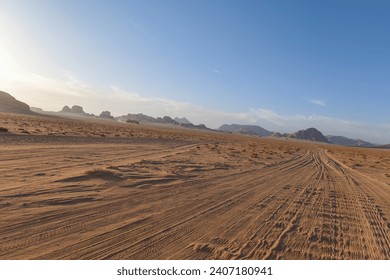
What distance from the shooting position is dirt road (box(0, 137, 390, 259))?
4574 millimetres

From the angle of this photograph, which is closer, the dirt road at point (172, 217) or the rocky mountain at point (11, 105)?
the dirt road at point (172, 217)

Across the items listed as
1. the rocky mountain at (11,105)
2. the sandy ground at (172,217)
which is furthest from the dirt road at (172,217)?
the rocky mountain at (11,105)

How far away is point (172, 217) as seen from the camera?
6.11 metres

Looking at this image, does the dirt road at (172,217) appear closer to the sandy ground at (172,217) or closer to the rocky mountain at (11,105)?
the sandy ground at (172,217)

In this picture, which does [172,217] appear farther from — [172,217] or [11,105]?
[11,105]

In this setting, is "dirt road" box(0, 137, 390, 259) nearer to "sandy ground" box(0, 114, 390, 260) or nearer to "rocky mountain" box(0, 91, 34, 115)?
"sandy ground" box(0, 114, 390, 260)

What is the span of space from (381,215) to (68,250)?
7.98 metres

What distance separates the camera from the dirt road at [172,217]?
4574 mm

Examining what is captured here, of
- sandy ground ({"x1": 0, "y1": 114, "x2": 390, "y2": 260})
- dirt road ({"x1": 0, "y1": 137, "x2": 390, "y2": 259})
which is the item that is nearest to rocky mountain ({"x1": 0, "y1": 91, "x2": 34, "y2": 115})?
sandy ground ({"x1": 0, "y1": 114, "x2": 390, "y2": 260})

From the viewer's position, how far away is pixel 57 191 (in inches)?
275

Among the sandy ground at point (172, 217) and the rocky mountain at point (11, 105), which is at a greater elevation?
the rocky mountain at point (11, 105)

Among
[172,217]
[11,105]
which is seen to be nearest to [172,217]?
[172,217]
